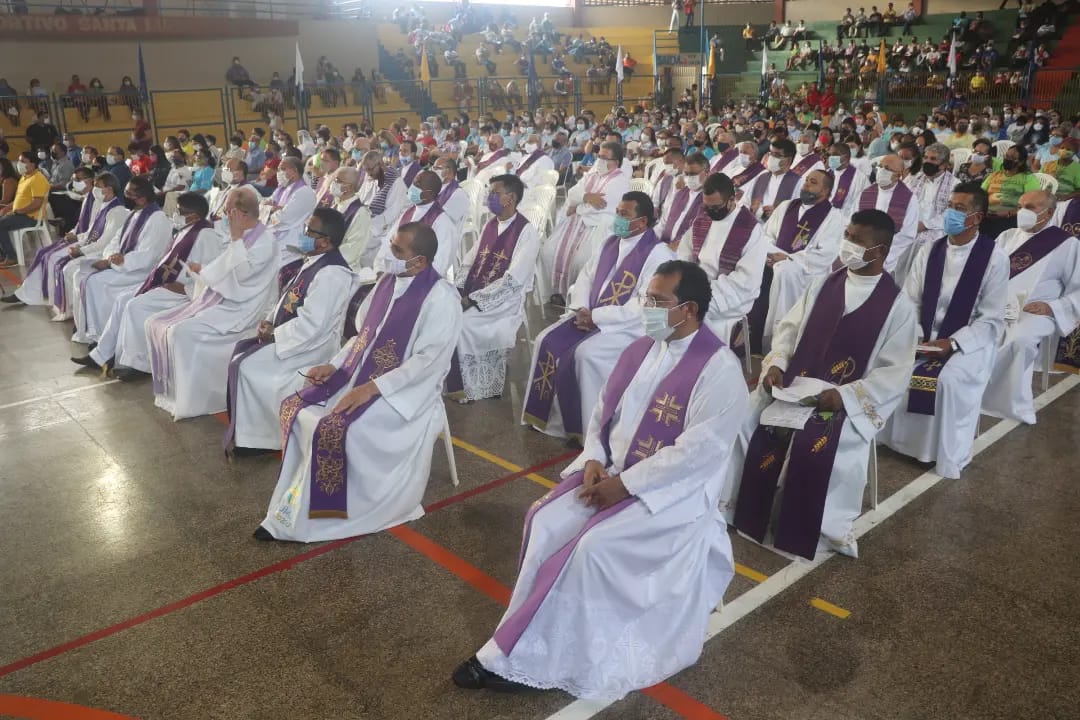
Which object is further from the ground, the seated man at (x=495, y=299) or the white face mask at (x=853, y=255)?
the white face mask at (x=853, y=255)

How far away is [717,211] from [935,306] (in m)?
1.68

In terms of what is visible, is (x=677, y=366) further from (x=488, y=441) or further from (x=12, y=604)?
(x=12, y=604)

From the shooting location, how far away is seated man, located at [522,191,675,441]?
5.66m

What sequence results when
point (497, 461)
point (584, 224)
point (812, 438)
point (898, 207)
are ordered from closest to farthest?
point (812, 438) < point (497, 461) < point (898, 207) < point (584, 224)

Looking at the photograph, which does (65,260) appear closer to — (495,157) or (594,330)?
(594,330)

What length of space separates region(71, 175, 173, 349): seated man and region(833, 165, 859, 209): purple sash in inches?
251

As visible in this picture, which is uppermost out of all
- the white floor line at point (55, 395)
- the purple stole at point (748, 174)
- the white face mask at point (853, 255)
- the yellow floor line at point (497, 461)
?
the purple stole at point (748, 174)

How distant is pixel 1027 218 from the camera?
619 centimetres

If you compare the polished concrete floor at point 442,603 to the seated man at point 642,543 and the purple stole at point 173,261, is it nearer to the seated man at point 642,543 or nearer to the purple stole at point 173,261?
the seated man at point 642,543

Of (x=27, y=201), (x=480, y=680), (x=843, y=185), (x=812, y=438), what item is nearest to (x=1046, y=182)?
(x=843, y=185)

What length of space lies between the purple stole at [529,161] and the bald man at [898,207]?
18.0 feet

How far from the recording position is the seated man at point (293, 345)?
18.3 feet

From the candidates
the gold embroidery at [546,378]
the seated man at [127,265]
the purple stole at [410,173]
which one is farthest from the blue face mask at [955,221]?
the purple stole at [410,173]

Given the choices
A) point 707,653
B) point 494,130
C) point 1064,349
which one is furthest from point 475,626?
point 494,130
